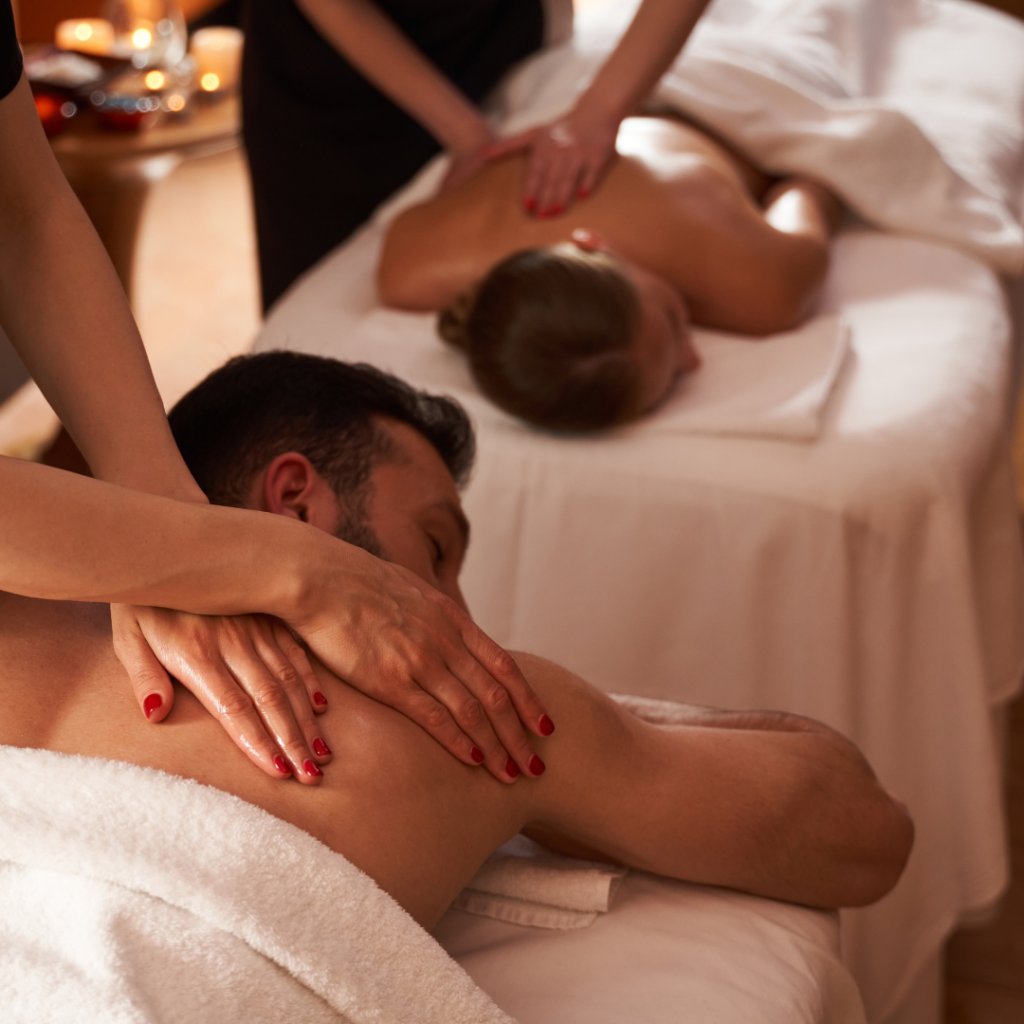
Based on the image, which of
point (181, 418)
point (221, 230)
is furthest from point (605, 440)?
point (221, 230)

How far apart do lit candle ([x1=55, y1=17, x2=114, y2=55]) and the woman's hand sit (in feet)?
4.47

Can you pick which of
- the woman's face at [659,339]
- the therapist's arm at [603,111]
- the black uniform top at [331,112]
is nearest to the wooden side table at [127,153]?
the black uniform top at [331,112]

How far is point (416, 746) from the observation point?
0.83 metres

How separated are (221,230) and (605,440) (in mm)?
2943

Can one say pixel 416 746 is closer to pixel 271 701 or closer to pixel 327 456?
pixel 271 701

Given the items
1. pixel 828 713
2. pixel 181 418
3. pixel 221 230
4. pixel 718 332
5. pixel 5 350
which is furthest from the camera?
pixel 221 230

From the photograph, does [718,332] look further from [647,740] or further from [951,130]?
[647,740]

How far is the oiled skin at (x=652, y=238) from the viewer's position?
1847mm

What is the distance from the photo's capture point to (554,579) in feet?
5.39

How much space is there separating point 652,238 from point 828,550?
64cm

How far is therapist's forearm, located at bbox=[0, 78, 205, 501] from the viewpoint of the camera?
976mm

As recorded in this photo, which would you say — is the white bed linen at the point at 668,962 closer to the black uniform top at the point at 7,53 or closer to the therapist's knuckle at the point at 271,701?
the therapist's knuckle at the point at 271,701

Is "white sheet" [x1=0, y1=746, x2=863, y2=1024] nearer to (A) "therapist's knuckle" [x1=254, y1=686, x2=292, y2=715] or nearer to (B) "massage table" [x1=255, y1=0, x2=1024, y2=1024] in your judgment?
(A) "therapist's knuckle" [x1=254, y1=686, x2=292, y2=715]

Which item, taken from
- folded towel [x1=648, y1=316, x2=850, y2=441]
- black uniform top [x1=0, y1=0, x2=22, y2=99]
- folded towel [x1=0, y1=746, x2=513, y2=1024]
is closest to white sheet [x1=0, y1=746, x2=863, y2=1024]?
folded towel [x1=0, y1=746, x2=513, y2=1024]
